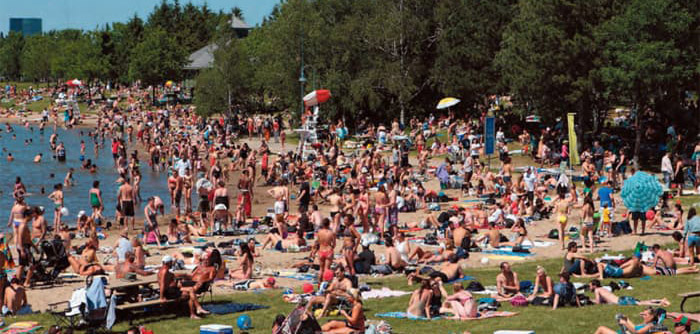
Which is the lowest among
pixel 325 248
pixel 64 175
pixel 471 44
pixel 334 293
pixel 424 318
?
pixel 424 318

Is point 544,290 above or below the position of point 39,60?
below

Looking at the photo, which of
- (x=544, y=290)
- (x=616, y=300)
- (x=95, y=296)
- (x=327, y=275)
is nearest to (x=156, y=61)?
(x=327, y=275)

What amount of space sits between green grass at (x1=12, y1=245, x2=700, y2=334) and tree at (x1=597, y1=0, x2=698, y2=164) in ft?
45.3

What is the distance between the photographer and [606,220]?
66.1ft

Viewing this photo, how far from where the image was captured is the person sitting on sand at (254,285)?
53.1ft

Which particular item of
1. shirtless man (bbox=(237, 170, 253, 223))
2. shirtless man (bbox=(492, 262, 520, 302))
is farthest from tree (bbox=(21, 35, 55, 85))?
shirtless man (bbox=(492, 262, 520, 302))

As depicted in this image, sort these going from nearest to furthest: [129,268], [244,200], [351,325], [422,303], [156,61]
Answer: [351,325], [422,303], [129,268], [244,200], [156,61]

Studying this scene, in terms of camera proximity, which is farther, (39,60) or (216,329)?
(39,60)

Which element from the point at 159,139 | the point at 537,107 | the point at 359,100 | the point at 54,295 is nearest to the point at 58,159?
the point at 159,139

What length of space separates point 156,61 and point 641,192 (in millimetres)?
62511

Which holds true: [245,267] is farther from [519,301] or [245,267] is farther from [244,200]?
[244,200]

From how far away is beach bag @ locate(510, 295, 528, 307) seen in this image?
14.2 metres

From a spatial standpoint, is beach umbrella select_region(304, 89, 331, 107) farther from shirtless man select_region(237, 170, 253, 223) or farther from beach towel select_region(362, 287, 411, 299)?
beach towel select_region(362, 287, 411, 299)

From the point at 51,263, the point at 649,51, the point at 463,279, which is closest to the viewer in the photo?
the point at 51,263
